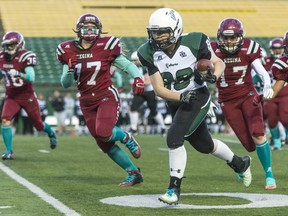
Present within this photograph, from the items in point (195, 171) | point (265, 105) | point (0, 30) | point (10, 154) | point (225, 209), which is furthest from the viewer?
point (0, 30)

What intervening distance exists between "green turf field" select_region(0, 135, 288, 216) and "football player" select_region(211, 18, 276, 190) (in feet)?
1.21

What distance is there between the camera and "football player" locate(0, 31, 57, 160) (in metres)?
9.52

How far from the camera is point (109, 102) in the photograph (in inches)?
266

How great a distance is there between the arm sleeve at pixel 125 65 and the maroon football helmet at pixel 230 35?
0.83 m

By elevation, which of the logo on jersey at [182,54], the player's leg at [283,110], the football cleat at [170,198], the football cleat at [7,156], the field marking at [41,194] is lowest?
the football cleat at [7,156]

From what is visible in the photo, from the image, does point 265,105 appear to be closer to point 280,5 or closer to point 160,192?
point 160,192

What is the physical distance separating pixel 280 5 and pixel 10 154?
2309 centimetres

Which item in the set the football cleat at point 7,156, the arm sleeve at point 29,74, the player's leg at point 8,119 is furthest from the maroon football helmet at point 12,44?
the football cleat at point 7,156

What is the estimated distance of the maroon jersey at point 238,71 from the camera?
6781 mm

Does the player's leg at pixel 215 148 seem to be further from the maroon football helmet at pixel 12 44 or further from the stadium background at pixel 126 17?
the stadium background at pixel 126 17

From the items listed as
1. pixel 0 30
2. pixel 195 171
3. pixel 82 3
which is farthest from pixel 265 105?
pixel 82 3

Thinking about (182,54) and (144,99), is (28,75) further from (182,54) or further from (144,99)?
(144,99)

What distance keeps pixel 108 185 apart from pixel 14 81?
3382 millimetres

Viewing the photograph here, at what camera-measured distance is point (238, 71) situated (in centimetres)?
694
